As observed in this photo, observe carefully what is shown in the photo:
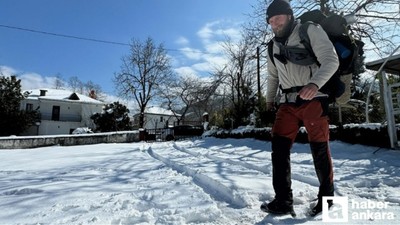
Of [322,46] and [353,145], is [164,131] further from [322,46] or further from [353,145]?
[322,46]

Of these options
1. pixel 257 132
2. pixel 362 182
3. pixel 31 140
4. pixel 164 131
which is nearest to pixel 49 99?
pixel 164 131

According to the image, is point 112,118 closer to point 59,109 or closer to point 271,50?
point 59,109

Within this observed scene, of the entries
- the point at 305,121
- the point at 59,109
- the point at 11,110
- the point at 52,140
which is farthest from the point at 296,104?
the point at 59,109

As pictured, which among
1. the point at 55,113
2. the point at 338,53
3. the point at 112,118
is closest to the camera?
the point at 338,53

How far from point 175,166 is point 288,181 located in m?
2.74

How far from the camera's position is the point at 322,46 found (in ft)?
6.29

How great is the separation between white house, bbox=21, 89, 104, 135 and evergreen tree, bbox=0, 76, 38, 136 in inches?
250

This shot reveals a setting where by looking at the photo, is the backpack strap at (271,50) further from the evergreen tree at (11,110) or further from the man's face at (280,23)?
the evergreen tree at (11,110)

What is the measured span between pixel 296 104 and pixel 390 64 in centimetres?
528

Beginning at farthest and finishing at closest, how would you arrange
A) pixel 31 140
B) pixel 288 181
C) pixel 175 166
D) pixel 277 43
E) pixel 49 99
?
pixel 49 99
pixel 31 140
pixel 175 166
pixel 277 43
pixel 288 181

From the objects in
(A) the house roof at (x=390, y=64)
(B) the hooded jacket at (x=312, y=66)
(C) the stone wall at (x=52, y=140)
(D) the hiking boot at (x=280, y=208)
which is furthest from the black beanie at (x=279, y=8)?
(C) the stone wall at (x=52, y=140)

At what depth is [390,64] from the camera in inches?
237

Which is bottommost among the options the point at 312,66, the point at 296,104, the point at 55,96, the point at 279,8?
the point at 296,104

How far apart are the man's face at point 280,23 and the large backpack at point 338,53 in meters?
0.12
